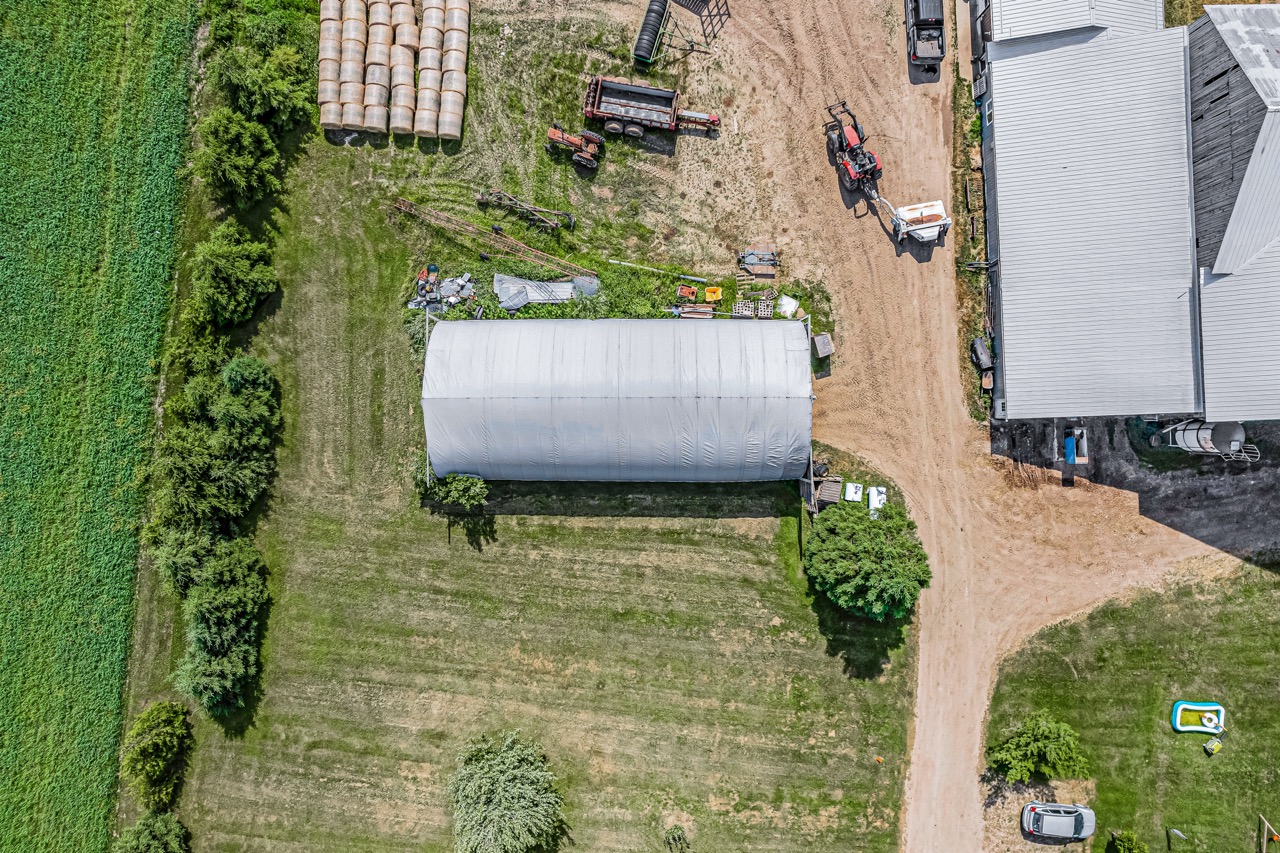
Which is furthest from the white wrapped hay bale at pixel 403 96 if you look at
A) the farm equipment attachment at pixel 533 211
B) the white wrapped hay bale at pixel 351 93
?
the farm equipment attachment at pixel 533 211

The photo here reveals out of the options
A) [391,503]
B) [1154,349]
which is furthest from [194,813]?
[1154,349]

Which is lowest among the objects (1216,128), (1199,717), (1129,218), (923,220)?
(1199,717)

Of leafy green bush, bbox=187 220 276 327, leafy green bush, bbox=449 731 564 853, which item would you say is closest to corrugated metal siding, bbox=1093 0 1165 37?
leafy green bush, bbox=187 220 276 327

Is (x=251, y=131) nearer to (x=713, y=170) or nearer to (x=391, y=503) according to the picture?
(x=391, y=503)

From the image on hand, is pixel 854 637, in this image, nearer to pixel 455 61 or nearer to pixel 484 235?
pixel 484 235

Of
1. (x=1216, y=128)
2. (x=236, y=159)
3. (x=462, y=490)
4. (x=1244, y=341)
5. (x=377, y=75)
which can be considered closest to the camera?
(x=1244, y=341)

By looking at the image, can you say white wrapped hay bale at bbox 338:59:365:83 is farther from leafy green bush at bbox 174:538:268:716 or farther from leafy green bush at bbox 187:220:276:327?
leafy green bush at bbox 174:538:268:716

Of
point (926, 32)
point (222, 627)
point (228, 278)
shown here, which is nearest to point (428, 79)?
point (228, 278)
